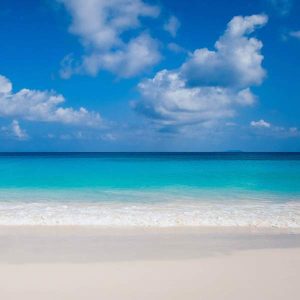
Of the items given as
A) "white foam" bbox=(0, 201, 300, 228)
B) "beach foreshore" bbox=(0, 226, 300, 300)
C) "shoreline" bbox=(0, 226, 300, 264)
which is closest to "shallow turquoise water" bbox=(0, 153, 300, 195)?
"white foam" bbox=(0, 201, 300, 228)

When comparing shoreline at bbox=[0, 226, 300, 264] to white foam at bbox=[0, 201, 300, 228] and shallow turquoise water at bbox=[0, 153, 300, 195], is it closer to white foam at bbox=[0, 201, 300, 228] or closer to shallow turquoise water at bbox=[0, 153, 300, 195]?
white foam at bbox=[0, 201, 300, 228]

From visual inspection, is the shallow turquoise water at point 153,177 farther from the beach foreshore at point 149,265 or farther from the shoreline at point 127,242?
the beach foreshore at point 149,265

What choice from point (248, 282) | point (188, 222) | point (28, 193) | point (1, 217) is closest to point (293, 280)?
point (248, 282)

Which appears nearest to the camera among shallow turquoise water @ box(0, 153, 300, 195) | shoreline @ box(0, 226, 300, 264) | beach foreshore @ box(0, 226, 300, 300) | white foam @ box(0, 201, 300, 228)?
beach foreshore @ box(0, 226, 300, 300)

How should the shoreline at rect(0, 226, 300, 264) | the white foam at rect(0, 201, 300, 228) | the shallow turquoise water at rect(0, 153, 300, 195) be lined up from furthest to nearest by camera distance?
the shallow turquoise water at rect(0, 153, 300, 195) < the white foam at rect(0, 201, 300, 228) < the shoreline at rect(0, 226, 300, 264)

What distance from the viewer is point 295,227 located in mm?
9219

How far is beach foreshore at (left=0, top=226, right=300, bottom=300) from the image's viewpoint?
4965 mm

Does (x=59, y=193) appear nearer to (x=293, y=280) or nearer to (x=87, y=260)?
(x=87, y=260)

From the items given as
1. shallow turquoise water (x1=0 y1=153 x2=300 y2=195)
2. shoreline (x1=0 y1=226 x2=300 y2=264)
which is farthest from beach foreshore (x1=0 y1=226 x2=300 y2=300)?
shallow turquoise water (x1=0 y1=153 x2=300 y2=195)

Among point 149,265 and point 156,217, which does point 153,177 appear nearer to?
point 156,217

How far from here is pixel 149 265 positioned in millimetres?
Result: 5961

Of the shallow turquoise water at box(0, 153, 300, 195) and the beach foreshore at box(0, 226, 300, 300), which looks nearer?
the beach foreshore at box(0, 226, 300, 300)

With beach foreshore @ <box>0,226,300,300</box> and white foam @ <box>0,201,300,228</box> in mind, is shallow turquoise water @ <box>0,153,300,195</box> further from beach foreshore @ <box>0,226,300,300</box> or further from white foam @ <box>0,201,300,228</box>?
beach foreshore @ <box>0,226,300,300</box>

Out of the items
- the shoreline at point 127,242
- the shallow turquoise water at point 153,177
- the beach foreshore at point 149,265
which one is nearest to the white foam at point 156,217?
the shoreline at point 127,242
